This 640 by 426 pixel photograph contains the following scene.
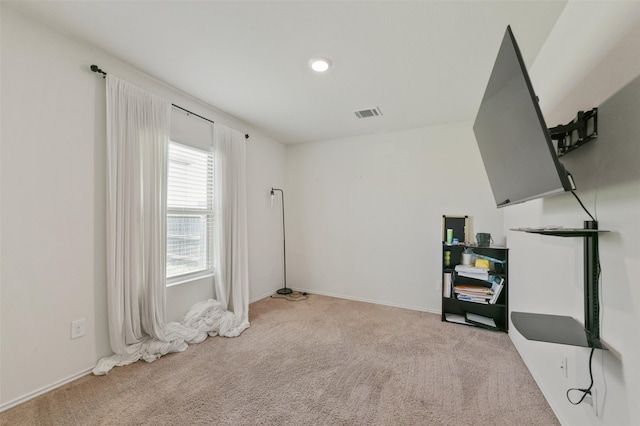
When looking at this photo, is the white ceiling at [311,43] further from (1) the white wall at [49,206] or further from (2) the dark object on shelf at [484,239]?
(2) the dark object on shelf at [484,239]

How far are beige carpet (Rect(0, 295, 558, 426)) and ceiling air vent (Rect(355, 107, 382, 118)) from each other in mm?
2473

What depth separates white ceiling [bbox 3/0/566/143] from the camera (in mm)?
1636

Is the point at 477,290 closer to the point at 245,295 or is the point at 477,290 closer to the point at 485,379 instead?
the point at 485,379

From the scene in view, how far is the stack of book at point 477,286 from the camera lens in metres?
2.85

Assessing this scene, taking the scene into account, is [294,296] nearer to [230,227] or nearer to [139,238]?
[230,227]

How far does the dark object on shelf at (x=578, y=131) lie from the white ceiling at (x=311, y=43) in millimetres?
868

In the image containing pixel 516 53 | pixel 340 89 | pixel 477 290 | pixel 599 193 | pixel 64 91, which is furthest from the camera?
pixel 477 290

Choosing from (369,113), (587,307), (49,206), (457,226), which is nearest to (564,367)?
(587,307)

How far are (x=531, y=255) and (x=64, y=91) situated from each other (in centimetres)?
366

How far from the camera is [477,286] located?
3033mm

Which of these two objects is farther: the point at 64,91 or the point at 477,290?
the point at 477,290

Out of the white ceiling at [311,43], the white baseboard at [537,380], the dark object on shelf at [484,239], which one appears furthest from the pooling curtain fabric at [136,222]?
the dark object on shelf at [484,239]

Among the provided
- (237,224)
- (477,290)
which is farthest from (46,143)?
(477,290)

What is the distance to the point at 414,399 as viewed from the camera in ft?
5.79
